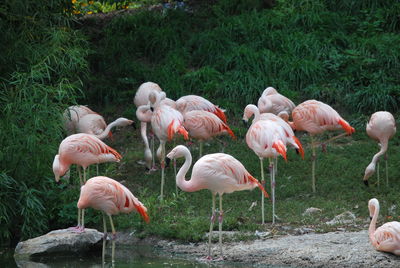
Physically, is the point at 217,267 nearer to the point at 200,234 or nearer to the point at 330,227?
the point at 200,234

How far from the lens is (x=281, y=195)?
9523mm

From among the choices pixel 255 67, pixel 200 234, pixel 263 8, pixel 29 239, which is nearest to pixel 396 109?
pixel 255 67

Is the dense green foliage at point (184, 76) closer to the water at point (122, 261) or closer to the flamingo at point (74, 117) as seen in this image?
the flamingo at point (74, 117)

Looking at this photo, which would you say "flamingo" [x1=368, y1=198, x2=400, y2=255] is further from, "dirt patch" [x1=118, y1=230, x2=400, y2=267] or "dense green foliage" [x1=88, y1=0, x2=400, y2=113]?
"dense green foliage" [x1=88, y1=0, x2=400, y2=113]

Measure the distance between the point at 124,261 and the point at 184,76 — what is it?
214 inches

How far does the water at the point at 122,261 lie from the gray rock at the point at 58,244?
7cm

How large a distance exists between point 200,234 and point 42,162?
204 centimetres

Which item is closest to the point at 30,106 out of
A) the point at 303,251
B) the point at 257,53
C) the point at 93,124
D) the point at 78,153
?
the point at 78,153

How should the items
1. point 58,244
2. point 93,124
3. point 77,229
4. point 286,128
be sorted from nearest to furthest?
point 58,244 < point 77,229 < point 286,128 < point 93,124

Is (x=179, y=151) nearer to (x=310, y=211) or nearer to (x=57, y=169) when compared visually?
(x=57, y=169)

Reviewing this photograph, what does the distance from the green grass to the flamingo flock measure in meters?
0.19

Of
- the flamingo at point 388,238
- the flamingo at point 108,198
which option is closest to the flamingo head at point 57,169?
the flamingo at point 108,198

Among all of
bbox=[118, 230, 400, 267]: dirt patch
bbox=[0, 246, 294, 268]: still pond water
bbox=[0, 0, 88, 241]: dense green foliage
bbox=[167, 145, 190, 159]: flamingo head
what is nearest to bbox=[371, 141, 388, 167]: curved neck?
bbox=[118, 230, 400, 267]: dirt patch

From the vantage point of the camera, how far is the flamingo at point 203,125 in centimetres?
988
